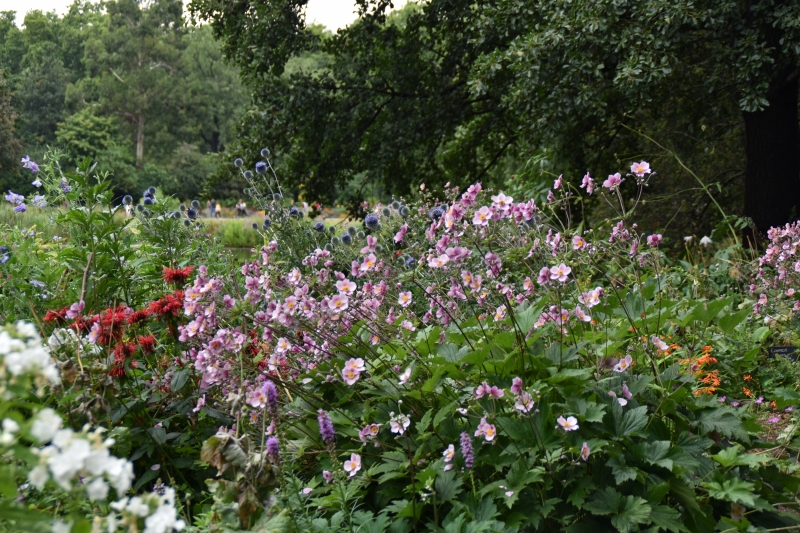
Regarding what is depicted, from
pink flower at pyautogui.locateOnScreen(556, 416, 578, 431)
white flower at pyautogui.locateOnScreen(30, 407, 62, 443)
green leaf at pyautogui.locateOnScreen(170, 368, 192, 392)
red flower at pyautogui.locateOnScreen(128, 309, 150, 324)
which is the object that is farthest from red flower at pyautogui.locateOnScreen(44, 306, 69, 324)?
white flower at pyautogui.locateOnScreen(30, 407, 62, 443)

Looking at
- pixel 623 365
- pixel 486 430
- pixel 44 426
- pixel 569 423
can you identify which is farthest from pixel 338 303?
pixel 44 426

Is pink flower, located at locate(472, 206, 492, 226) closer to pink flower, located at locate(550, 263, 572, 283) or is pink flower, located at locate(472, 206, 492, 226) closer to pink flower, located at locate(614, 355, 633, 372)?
pink flower, located at locate(550, 263, 572, 283)

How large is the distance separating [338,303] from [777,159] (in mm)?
6329

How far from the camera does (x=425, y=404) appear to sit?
2453 mm

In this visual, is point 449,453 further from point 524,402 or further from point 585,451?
point 585,451

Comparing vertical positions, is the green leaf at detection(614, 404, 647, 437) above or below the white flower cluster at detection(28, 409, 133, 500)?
below

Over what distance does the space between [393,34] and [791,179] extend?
5388 mm

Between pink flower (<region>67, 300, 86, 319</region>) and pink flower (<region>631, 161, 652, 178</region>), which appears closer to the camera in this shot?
pink flower (<region>67, 300, 86, 319</region>)

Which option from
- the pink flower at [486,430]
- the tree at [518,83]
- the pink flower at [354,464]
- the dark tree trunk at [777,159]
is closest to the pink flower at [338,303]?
the pink flower at [354,464]

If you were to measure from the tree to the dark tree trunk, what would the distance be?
0.5 inches

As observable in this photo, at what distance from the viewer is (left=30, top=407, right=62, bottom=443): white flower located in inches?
35.7

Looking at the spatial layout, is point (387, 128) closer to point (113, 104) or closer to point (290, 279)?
point (290, 279)

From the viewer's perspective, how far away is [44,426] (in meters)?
0.91

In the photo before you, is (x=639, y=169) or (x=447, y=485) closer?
(x=447, y=485)
